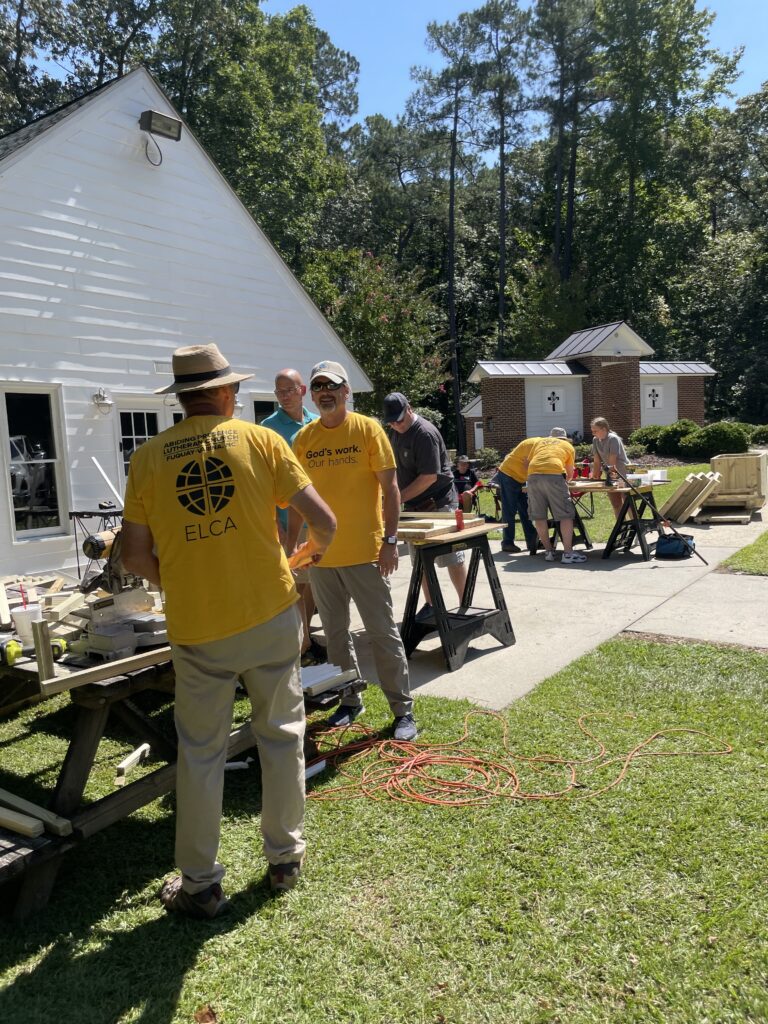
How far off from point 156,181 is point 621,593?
774 centimetres

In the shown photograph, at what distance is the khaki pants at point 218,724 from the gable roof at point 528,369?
24150 millimetres

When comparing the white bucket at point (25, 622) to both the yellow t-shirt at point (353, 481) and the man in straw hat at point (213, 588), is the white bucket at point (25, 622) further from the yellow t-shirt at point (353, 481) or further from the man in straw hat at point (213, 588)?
the yellow t-shirt at point (353, 481)

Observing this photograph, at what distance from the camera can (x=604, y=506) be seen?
1507 centimetres

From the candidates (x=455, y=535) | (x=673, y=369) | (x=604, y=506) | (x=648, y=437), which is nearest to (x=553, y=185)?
(x=673, y=369)

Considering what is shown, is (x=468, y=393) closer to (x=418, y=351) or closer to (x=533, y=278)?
(x=533, y=278)

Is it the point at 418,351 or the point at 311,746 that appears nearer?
A: the point at 311,746

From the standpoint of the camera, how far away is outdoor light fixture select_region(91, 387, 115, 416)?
9352 millimetres

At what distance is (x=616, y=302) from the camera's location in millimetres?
38781

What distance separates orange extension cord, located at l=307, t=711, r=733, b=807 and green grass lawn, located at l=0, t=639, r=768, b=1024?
70mm

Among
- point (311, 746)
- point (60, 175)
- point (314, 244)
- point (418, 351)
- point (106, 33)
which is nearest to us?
point (311, 746)

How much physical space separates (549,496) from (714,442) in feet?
46.8

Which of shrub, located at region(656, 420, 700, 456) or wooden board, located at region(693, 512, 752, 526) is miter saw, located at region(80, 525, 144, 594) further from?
shrub, located at region(656, 420, 700, 456)

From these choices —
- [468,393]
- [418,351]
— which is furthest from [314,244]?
[418,351]

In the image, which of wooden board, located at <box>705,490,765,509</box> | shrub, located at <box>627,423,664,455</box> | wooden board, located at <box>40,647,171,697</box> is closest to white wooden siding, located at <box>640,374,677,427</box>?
shrub, located at <box>627,423,664,455</box>
